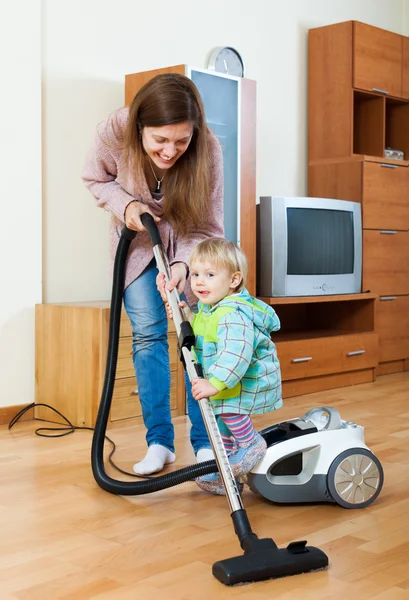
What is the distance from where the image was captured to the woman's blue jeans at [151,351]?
2393mm

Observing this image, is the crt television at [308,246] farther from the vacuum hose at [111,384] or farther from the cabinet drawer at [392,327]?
the vacuum hose at [111,384]

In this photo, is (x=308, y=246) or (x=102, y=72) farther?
(x=308, y=246)

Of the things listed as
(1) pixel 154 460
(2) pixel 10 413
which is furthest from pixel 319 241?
(1) pixel 154 460

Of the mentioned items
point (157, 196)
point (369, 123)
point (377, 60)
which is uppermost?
point (377, 60)

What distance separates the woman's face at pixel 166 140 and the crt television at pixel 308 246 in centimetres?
187

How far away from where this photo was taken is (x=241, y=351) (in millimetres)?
1970

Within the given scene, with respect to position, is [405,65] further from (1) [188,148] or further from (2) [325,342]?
(1) [188,148]

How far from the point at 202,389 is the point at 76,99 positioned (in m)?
2.07

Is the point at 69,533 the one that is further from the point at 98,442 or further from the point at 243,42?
the point at 243,42

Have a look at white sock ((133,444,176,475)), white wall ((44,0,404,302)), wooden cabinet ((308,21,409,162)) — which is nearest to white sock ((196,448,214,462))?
white sock ((133,444,176,475))

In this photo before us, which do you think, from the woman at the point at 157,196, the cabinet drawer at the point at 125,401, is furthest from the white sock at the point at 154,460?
the cabinet drawer at the point at 125,401

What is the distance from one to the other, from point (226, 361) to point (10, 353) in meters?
1.55

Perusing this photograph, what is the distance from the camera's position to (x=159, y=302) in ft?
7.97

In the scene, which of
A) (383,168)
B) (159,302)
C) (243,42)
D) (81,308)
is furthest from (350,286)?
(159,302)
